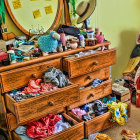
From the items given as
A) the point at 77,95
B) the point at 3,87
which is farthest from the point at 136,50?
the point at 3,87

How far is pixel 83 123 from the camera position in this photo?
1751 mm

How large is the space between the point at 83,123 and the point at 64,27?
3.13ft

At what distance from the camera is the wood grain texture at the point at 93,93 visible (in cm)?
199

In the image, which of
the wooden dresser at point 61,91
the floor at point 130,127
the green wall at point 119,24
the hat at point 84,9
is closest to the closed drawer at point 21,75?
the wooden dresser at point 61,91

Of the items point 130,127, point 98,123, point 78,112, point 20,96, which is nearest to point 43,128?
point 20,96

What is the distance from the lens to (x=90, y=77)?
6.63 feet

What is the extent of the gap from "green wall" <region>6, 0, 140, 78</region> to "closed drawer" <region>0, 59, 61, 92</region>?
3.45ft

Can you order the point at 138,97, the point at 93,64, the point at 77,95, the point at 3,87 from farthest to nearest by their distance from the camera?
the point at 138,97
the point at 93,64
the point at 77,95
the point at 3,87

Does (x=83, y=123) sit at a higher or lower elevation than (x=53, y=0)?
lower

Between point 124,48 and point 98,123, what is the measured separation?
1.48 metres

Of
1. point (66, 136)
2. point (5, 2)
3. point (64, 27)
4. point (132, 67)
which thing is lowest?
point (66, 136)

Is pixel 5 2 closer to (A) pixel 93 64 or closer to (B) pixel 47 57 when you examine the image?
(B) pixel 47 57

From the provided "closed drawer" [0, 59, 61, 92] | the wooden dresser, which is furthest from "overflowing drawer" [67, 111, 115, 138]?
"closed drawer" [0, 59, 61, 92]

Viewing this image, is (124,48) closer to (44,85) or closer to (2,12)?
(44,85)
